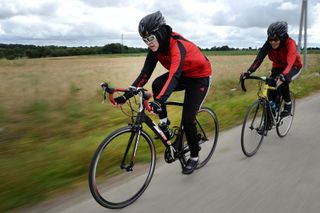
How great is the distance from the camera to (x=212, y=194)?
3.87 meters

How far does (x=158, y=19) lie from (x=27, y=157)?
2619 mm

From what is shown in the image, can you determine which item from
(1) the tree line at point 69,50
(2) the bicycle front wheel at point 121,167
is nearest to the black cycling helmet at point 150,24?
(2) the bicycle front wheel at point 121,167

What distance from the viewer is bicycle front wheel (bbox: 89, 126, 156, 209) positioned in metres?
3.47

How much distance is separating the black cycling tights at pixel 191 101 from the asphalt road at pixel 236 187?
474 mm

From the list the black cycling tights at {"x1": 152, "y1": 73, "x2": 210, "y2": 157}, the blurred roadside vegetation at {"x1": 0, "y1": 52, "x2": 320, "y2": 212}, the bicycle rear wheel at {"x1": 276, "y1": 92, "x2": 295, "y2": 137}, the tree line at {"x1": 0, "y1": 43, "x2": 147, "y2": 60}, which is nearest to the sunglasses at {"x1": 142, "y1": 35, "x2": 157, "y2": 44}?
the black cycling tights at {"x1": 152, "y1": 73, "x2": 210, "y2": 157}

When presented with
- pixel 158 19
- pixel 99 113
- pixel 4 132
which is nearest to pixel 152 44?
pixel 158 19

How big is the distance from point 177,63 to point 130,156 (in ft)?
3.76

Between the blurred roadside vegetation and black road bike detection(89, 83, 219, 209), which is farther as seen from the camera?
the blurred roadside vegetation

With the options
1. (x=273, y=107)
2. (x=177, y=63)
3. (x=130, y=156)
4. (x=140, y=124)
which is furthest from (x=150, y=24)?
(x=273, y=107)

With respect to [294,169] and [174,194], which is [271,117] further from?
[174,194]

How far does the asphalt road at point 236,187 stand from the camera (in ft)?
11.7

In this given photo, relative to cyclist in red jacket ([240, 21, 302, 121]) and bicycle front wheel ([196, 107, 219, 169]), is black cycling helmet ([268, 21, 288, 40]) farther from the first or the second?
bicycle front wheel ([196, 107, 219, 169])

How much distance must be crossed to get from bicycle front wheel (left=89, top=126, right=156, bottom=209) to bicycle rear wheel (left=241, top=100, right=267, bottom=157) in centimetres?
166

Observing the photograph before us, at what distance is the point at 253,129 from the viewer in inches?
217
